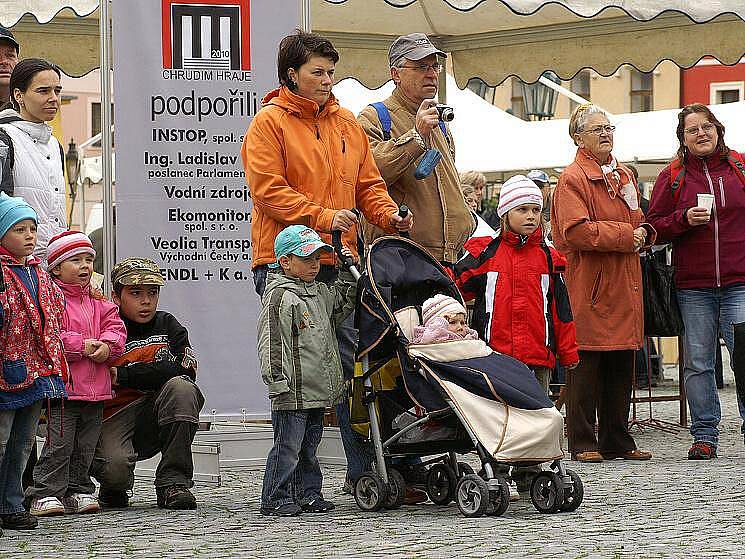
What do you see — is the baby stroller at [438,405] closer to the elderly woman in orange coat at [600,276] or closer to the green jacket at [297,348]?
the green jacket at [297,348]

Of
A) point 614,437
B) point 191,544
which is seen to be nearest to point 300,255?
point 191,544

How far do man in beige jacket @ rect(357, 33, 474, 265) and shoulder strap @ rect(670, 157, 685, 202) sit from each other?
1790 millimetres

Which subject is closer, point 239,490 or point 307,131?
point 307,131

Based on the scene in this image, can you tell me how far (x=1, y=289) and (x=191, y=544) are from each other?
141 centimetres

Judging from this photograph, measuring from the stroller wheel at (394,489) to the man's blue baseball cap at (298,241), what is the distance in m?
1.16

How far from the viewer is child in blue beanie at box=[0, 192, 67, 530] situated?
22.5 ft

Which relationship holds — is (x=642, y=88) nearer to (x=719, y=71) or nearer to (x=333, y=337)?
(x=719, y=71)

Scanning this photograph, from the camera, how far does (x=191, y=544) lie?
21.4ft

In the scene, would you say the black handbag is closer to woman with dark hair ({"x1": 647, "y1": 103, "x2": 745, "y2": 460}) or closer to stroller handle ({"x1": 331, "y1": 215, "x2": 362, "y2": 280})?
woman with dark hair ({"x1": 647, "y1": 103, "x2": 745, "y2": 460})

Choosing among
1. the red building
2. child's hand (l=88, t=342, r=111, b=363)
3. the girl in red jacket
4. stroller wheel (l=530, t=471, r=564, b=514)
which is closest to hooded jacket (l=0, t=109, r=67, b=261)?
child's hand (l=88, t=342, r=111, b=363)

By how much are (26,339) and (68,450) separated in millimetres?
862

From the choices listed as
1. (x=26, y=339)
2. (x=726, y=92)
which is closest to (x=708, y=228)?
(x=26, y=339)

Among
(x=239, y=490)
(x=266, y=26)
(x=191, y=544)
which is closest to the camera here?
(x=191, y=544)

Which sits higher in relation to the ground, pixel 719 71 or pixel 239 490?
pixel 719 71
